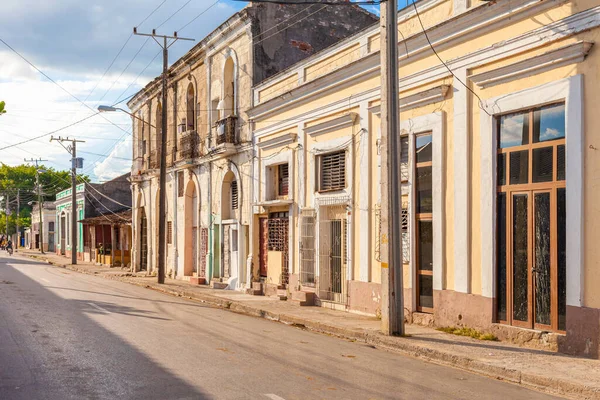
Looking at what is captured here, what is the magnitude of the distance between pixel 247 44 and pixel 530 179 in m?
12.8

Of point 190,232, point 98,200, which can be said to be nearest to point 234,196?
point 190,232

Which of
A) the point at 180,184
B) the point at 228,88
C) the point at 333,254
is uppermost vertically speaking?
the point at 228,88

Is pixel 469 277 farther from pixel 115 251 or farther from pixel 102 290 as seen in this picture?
pixel 115 251

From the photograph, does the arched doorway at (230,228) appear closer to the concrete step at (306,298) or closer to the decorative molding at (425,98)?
the concrete step at (306,298)

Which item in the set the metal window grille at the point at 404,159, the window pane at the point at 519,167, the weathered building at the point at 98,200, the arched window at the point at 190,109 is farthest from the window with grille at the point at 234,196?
the weathered building at the point at 98,200

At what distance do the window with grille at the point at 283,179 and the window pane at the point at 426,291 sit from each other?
23.7 feet

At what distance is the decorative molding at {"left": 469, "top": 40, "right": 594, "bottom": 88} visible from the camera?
9.80 meters

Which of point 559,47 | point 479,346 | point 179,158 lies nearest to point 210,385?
point 479,346

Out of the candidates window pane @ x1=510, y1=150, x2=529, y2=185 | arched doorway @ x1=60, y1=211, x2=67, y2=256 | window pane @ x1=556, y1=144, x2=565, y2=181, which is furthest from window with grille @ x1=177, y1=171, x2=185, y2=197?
arched doorway @ x1=60, y1=211, x2=67, y2=256

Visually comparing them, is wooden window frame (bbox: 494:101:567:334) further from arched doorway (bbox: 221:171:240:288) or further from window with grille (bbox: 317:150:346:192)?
arched doorway (bbox: 221:171:240:288)

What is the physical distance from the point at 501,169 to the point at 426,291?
3005 millimetres

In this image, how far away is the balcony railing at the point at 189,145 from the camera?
26.4 m

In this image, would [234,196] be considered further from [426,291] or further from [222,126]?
[426,291]

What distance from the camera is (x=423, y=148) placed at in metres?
13.3
